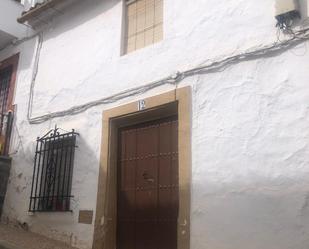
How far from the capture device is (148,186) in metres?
5.62

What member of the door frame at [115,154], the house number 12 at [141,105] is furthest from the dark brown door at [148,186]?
the house number 12 at [141,105]

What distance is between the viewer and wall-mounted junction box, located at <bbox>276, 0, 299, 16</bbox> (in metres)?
4.46

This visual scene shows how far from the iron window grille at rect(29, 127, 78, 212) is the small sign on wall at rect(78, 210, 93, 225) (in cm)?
30

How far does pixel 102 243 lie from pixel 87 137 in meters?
1.62

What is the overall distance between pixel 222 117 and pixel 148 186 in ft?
4.82

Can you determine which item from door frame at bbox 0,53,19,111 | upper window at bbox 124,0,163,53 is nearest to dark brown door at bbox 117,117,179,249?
upper window at bbox 124,0,163,53

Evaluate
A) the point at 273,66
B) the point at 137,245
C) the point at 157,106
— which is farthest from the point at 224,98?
the point at 137,245

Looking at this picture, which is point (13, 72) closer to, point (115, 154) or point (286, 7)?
point (115, 154)

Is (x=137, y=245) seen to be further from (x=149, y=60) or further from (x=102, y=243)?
(x=149, y=60)

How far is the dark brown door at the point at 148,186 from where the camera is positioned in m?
5.33

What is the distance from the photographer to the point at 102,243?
5.62m

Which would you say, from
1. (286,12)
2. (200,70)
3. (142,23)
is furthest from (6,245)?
(286,12)

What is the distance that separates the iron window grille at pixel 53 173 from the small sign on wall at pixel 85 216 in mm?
296

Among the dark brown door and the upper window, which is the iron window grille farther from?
the upper window
